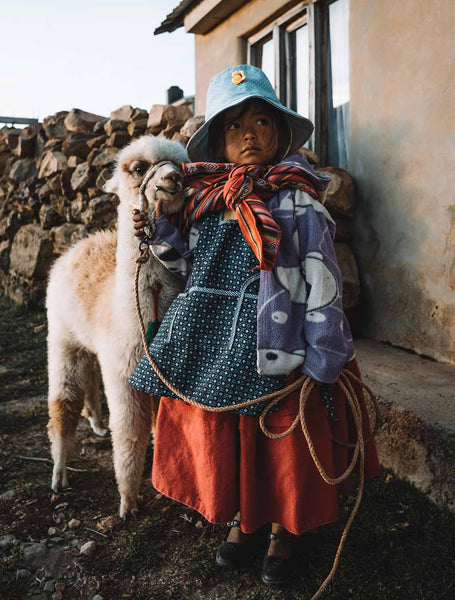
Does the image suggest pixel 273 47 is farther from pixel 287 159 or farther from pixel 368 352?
pixel 287 159

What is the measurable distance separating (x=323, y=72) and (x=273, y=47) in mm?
781

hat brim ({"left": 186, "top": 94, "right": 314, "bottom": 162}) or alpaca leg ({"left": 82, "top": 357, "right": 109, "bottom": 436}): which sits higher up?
hat brim ({"left": 186, "top": 94, "right": 314, "bottom": 162})

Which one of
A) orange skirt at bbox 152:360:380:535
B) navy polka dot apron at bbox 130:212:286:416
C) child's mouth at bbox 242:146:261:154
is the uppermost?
child's mouth at bbox 242:146:261:154

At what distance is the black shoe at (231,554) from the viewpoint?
2.00 meters

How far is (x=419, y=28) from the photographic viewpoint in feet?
10.3

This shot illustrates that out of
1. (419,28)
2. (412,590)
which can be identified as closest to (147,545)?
(412,590)

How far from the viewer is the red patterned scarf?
1623 mm

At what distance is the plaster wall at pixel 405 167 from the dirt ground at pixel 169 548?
128cm

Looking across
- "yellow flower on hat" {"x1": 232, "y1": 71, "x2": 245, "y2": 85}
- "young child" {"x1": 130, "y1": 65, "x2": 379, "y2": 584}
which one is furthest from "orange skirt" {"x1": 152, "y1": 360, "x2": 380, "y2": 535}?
"yellow flower on hat" {"x1": 232, "y1": 71, "x2": 245, "y2": 85}

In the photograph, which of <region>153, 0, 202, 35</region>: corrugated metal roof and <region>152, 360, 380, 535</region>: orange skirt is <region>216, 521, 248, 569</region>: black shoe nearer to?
<region>152, 360, 380, 535</region>: orange skirt

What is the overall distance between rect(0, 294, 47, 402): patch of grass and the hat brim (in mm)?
2762

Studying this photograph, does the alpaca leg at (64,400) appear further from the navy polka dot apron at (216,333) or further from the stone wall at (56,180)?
the stone wall at (56,180)

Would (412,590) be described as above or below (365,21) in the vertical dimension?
below

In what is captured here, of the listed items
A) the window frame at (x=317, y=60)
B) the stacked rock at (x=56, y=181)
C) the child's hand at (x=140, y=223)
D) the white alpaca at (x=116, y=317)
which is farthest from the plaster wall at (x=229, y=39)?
the child's hand at (x=140, y=223)
